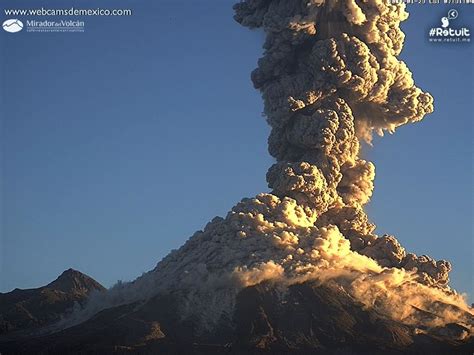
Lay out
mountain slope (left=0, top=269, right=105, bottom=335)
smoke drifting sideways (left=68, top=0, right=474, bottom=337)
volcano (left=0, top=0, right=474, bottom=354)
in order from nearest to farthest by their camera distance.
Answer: volcano (left=0, top=0, right=474, bottom=354), smoke drifting sideways (left=68, top=0, right=474, bottom=337), mountain slope (left=0, top=269, right=105, bottom=335)

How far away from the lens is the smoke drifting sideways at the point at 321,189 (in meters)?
58.6

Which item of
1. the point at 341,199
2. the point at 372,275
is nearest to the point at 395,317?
the point at 372,275

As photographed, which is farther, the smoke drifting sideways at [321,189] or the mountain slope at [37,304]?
the mountain slope at [37,304]

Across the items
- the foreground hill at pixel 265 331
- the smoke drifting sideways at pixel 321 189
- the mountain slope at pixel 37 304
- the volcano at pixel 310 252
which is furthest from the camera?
the mountain slope at pixel 37 304

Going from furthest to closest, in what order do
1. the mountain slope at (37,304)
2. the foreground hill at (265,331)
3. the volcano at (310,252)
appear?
1. the mountain slope at (37,304)
2. the volcano at (310,252)
3. the foreground hill at (265,331)

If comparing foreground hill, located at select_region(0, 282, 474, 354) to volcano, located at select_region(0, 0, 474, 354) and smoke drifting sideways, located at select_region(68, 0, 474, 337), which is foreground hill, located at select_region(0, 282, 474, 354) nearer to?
volcano, located at select_region(0, 0, 474, 354)

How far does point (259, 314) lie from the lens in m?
57.5

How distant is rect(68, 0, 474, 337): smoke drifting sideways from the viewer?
58.6 metres

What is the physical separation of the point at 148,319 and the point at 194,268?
12.4 ft

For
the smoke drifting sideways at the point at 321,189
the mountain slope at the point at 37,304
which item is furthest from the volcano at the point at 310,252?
the mountain slope at the point at 37,304

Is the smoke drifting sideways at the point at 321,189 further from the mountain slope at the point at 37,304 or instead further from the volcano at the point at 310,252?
the mountain slope at the point at 37,304

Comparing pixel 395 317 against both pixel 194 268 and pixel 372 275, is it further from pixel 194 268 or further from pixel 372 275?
pixel 194 268

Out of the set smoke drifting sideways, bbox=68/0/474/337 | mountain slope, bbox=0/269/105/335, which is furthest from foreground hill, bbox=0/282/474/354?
mountain slope, bbox=0/269/105/335

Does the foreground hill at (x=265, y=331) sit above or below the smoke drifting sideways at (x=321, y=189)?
below
